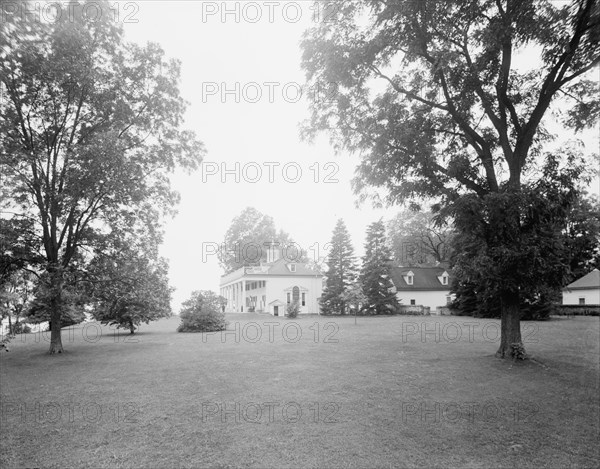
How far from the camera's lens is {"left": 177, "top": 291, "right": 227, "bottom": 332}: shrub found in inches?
955

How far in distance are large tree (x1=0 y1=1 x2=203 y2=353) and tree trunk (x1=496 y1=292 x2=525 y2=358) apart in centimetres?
1501

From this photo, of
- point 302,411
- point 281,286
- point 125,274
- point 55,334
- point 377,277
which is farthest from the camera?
point 281,286

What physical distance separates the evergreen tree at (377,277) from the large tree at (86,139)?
26.5 meters

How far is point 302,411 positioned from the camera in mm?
7215

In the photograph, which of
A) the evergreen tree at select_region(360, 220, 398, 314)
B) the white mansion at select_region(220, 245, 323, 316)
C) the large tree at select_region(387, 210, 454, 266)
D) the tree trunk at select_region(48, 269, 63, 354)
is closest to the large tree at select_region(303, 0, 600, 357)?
the tree trunk at select_region(48, 269, 63, 354)

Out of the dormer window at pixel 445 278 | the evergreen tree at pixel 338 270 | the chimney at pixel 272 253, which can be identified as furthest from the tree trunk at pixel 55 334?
the dormer window at pixel 445 278

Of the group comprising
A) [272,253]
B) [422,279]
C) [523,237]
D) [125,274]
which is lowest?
[422,279]

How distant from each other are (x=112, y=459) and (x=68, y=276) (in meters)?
11.1

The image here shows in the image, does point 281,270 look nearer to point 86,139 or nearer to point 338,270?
point 338,270

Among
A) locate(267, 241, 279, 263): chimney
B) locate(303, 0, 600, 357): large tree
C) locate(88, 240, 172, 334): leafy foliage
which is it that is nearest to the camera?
locate(303, 0, 600, 357): large tree

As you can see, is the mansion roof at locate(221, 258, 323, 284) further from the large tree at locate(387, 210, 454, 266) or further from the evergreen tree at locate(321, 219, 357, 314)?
the large tree at locate(387, 210, 454, 266)

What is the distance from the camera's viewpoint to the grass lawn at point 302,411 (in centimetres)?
548

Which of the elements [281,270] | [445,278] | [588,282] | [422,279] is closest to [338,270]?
[281,270]

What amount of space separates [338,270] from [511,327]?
1099 inches
